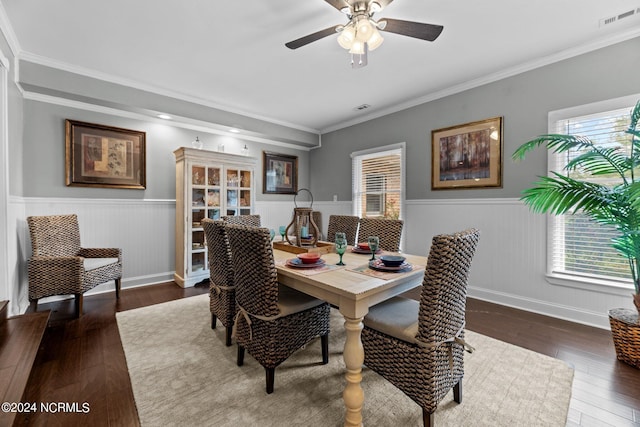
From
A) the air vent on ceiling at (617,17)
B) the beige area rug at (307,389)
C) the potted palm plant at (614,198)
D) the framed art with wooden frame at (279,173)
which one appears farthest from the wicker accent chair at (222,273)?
the air vent on ceiling at (617,17)

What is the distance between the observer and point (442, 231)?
3578 mm

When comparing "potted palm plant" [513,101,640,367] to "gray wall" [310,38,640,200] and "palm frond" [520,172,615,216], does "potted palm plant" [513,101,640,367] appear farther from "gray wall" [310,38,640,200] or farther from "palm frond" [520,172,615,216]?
"gray wall" [310,38,640,200]

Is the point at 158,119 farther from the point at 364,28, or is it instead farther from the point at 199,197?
the point at 364,28

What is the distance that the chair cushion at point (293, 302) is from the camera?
1.69 meters

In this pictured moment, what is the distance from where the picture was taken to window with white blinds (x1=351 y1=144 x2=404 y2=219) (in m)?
4.12

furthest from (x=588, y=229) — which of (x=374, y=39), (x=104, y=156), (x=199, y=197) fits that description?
(x=104, y=156)

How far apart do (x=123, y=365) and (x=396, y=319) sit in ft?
6.34

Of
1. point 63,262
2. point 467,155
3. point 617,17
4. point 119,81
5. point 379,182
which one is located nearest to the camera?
point 617,17

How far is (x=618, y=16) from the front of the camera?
2.15 meters

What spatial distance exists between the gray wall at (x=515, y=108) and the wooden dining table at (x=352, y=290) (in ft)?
6.87

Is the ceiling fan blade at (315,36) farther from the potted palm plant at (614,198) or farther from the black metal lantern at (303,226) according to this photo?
the potted palm plant at (614,198)

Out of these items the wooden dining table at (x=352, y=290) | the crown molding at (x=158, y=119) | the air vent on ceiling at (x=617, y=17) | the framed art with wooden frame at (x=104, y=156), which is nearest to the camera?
the wooden dining table at (x=352, y=290)

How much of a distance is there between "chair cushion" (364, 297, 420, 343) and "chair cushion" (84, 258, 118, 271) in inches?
115

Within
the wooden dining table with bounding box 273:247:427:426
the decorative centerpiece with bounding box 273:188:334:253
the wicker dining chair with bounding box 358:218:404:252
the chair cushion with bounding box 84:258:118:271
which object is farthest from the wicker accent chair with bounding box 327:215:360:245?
the chair cushion with bounding box 84:258:118:271
